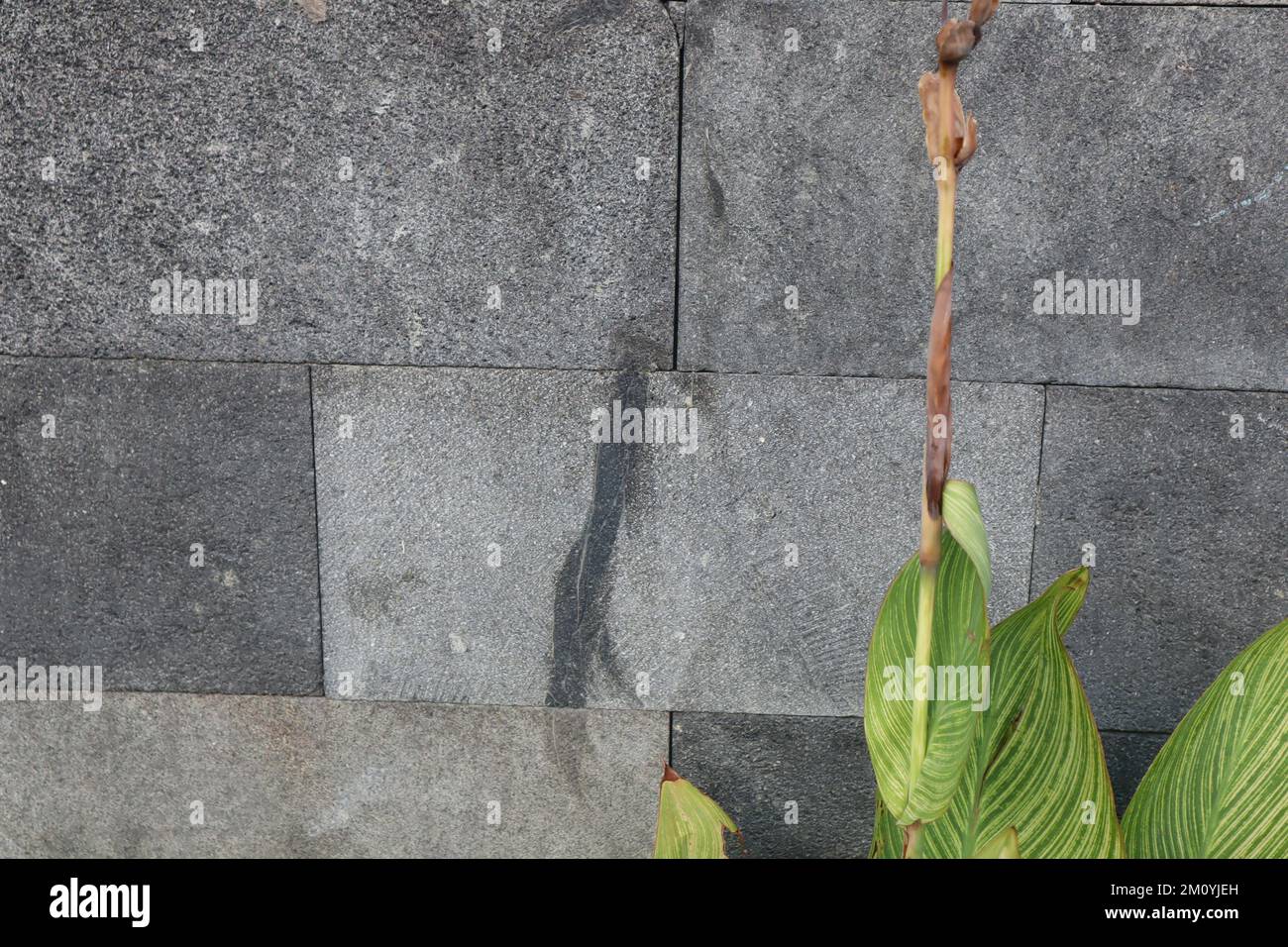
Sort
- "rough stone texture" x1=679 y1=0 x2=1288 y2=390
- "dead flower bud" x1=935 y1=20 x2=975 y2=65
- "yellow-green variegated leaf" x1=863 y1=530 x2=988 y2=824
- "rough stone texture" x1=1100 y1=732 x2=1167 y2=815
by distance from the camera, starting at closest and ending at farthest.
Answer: "dead flower bud" x1=935 y1=20 x2=975 y2=65, "yellow-green variegated leaf" x1=863 y1=530 x2=988 y2=824, "rough stone texture" x1=679 y1=0 x2=1288 y2=390, "rough stone texture" x1=1100 y1=732 x2=1167 y2=815

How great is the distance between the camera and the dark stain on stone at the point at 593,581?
239cm

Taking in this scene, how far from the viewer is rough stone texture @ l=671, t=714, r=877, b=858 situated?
2.48 meters

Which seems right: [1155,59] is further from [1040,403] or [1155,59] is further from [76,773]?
[76,773]

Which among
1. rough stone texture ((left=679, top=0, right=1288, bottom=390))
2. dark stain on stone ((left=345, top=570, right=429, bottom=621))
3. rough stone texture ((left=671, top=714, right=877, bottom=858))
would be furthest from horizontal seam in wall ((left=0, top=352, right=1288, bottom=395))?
rough stone texture ((left=671, top=714, right=877, bottom=858))

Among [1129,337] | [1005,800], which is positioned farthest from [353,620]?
[1129,337]

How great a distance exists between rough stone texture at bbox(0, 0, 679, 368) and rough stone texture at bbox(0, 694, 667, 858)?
0.92 metres

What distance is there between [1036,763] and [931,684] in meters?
0.54

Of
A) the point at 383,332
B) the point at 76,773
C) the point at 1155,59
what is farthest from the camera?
the point at 76,773

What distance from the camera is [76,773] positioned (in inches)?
101

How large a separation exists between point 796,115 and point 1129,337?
3.06ft

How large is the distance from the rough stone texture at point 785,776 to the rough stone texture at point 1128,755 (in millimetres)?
597

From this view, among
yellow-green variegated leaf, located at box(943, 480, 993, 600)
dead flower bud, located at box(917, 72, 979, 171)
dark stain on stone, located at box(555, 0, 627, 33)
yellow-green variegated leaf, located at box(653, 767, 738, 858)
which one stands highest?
dark stain on stone, located at box(555, 0, 627, 33)

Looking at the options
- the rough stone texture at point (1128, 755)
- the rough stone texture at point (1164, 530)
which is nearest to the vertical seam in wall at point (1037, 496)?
the rough stone texture at point (1164, 530)

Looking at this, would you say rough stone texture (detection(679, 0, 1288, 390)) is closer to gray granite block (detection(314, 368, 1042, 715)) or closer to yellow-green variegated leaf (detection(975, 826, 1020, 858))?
gray granite block (detection(314, 368, 1042, 715))
